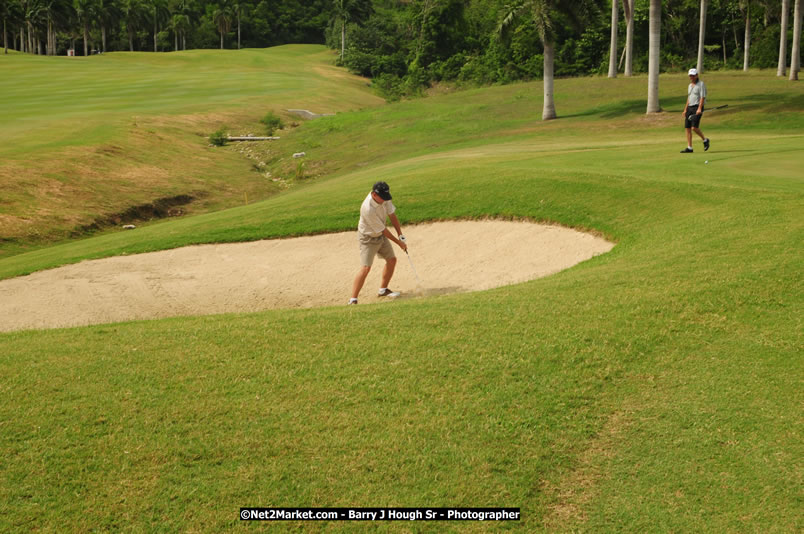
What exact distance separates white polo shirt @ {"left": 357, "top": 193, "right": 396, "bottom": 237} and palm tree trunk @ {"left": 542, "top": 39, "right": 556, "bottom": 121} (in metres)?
27.5

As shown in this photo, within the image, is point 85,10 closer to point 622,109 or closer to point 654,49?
point 622,109

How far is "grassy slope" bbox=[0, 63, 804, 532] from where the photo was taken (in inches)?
227

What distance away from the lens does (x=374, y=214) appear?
12953 mm

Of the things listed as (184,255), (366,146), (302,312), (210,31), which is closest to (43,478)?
(302,312)

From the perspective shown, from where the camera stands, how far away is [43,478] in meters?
5.95

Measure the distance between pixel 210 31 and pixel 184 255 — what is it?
12274cm

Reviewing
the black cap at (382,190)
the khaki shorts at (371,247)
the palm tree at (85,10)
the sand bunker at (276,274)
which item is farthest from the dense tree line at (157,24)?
the black cap at (382,190)

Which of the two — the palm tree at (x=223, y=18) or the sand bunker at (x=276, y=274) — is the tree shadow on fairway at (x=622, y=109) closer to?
the sand bunker at (x=276, y=274)

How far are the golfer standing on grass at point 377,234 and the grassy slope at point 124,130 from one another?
50.5 feet

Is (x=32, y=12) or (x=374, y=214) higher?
(x=32, y=12)

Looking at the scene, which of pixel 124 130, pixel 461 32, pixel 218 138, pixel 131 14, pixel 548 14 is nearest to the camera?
pixel 548 14

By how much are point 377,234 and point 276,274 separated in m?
3.60

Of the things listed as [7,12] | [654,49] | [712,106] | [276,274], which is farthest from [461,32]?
[276,274]

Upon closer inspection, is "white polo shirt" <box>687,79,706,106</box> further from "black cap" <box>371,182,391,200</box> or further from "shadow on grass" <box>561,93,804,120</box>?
"shadow on grass" <box>561,93,804,120</box>
